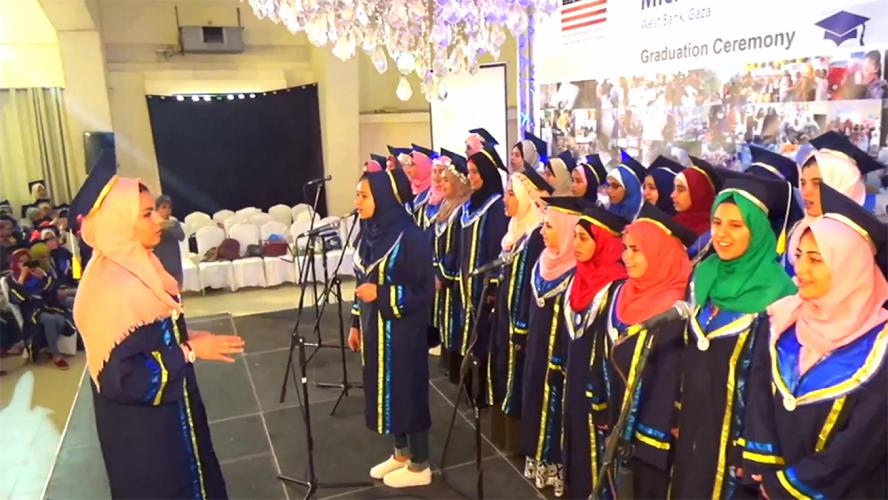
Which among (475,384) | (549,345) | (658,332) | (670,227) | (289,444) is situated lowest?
(289,444)

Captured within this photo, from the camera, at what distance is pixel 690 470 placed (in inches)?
87.0

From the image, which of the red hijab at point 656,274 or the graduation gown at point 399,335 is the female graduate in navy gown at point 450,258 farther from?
the red hijab at point 656,274

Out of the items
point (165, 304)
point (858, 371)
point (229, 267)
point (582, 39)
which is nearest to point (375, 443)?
point (165, 304)

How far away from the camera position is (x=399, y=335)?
3002mm

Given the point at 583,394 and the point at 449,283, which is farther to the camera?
the point at 449,283

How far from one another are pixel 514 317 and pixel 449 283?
930 millimetres

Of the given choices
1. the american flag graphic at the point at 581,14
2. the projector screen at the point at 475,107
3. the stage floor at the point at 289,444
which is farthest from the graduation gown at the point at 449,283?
the projector screen at the point at 475,107

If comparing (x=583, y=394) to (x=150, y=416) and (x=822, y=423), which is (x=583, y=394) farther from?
(x=150, y=416)

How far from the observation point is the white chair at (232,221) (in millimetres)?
7875

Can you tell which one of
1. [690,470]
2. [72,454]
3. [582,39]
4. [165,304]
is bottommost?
[72,454]

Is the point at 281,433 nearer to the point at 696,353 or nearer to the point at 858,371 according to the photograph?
the point at 696,353

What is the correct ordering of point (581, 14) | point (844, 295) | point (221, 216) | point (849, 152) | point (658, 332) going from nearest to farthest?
point (844, 295) < point (658, 332) < point (849, 152) < point (581, 14) < point (221, 216)

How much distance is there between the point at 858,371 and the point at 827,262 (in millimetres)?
289

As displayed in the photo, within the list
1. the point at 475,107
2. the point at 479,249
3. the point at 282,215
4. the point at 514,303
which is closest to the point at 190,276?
the point at 282,215
